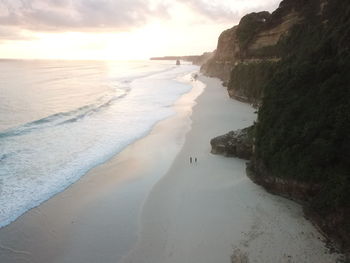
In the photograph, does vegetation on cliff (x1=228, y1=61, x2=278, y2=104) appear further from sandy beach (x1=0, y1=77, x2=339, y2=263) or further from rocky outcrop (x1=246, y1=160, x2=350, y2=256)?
rocky outcrop (x1=246, y1=160, x2=350, y2=256)

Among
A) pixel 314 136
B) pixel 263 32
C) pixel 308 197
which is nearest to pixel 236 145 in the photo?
pixel 314 136

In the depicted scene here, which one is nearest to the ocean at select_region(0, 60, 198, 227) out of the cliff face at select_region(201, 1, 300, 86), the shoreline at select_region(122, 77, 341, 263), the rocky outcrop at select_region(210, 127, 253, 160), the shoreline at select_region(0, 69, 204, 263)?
the shoreline at select_region(0, 69, 204, 263)

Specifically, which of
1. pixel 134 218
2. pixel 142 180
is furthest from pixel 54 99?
pixel 134 218

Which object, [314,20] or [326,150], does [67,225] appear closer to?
[326,150]

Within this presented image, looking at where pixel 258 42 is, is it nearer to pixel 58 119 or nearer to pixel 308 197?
pixel 58 119

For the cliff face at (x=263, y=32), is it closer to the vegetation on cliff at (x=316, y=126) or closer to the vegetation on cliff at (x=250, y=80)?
the vegetation on cliff at (x=250, y=80)

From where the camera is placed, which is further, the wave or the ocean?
the wave

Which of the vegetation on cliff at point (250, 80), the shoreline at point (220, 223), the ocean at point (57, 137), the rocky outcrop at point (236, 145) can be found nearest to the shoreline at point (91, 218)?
the shoreline at point (220, 223)
